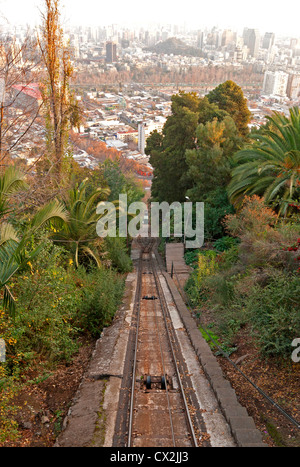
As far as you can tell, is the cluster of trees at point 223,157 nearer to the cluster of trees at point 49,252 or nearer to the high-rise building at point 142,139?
the cluster of trees at point 49,252

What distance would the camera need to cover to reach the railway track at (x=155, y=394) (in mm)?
4758

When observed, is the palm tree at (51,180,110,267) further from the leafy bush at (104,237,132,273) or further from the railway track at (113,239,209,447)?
the railway track at (113,239,209,447)

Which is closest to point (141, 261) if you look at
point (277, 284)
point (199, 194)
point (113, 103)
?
point (199, 194)

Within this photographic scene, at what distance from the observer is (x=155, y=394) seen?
577 centimetres

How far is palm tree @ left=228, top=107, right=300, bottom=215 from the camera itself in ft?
33.7

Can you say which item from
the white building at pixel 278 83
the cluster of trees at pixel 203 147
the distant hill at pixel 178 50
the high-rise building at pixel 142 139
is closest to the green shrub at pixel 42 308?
the cluster of trees at pixel 203 147

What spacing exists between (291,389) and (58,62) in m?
9.87

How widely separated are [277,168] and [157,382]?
6.77m

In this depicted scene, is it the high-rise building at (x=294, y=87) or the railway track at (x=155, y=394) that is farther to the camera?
the high-rise building at (x=294, y=87)

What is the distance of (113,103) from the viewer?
97.3m

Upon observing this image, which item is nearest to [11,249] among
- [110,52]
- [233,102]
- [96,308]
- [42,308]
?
[42,308]

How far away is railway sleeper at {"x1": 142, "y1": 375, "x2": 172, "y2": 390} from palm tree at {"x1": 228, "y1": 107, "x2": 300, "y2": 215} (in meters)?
5.55

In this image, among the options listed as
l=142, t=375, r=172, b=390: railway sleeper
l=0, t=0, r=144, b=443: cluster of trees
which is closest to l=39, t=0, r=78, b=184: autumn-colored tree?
l=0, t=0, r=144, b=443: cluster of trees

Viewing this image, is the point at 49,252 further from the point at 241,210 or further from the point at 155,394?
the point at 241,210
